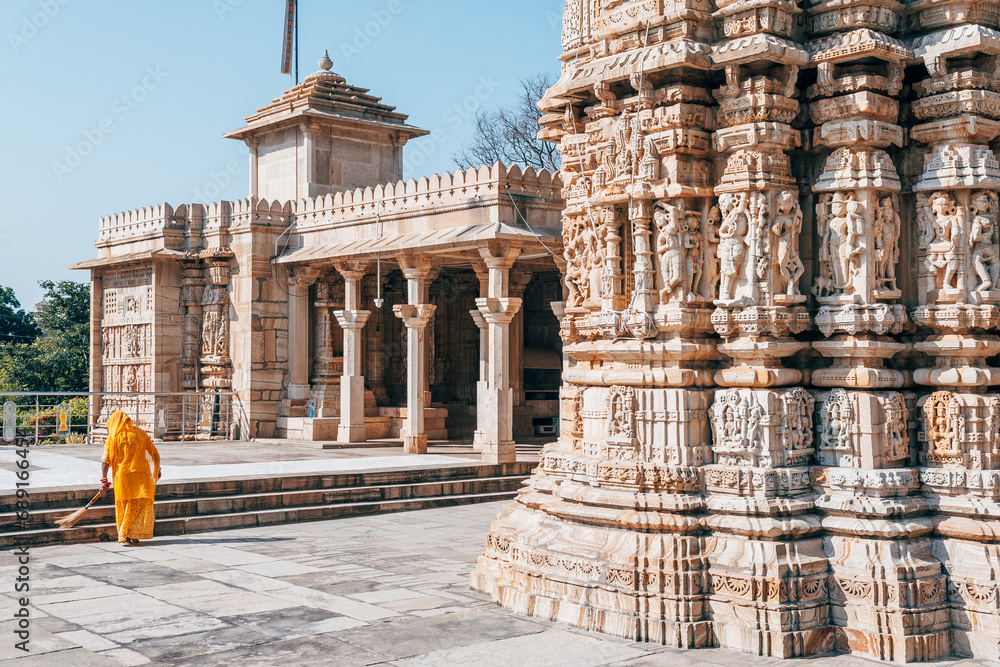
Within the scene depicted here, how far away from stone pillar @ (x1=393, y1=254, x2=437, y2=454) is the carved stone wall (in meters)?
9.46

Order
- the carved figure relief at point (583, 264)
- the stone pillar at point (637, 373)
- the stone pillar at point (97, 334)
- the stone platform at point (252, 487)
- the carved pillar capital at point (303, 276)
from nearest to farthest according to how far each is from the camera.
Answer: the stone pillar at point (637, 373)
the carved figure relief at point (583, 264)
the stone platform at point (252, 487)
the carved pillar capital at point (303, 276)
the stone pillar at point (97, 334)

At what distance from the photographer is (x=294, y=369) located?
1925 centimetres

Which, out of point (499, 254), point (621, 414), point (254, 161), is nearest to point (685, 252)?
point (621, 414)

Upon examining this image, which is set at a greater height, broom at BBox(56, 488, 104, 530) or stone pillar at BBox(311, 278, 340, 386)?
stone pillar at BBox(311, 278, 340, 386)

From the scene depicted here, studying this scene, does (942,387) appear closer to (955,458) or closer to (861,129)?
(955,458)

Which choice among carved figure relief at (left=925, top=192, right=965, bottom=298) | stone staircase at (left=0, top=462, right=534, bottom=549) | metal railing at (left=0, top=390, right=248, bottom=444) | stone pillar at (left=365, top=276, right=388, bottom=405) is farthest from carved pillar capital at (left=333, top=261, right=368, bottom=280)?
carved figure relief at (left=925, top=192, right=965, bottom=298)

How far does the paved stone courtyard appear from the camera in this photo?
19.0 feet

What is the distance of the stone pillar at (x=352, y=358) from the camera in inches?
701

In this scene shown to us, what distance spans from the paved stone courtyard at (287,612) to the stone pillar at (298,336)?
30.3ft

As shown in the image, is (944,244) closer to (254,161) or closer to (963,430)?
(963,430)

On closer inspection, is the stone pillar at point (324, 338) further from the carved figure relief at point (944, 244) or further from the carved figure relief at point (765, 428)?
the carved figure relief at point (944, 244)

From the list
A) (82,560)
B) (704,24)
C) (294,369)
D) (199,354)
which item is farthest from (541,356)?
(704,24)

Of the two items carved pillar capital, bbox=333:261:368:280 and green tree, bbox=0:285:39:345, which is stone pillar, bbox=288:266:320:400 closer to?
carved pillar capital, bbox=333:261:368:280

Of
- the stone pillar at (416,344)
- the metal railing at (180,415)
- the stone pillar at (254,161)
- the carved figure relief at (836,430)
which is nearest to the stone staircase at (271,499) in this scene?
the stone pillar at (416,344)
